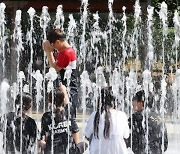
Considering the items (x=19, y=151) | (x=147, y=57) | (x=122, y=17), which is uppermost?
(x=122, y=17)

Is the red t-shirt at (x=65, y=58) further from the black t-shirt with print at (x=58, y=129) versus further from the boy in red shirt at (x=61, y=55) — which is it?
the black t-shirt with print at (x=58, y=129)

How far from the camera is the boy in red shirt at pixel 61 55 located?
6441 mm

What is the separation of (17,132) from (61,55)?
1.12 m

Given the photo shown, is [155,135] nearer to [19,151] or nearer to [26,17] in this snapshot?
[19,151]

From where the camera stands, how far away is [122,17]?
15.2 meters

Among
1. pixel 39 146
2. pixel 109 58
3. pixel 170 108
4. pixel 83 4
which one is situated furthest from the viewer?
pixel 109 58

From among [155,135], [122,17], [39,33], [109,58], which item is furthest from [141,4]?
[155,135]

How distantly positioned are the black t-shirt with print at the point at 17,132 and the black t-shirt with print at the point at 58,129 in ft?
0.37

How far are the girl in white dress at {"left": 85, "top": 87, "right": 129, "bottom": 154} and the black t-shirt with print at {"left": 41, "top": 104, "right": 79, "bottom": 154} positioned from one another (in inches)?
17.0

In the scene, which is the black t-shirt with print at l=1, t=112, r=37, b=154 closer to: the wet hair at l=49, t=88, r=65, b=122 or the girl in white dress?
the wet hair at l=49, t=88, r=65, b=122

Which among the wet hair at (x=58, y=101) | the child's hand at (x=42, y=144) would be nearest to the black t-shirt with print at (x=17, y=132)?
the child's hand at (x=42, y=144)

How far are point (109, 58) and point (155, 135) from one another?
36.2ft

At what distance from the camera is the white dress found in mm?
5223

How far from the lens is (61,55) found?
6.45m
